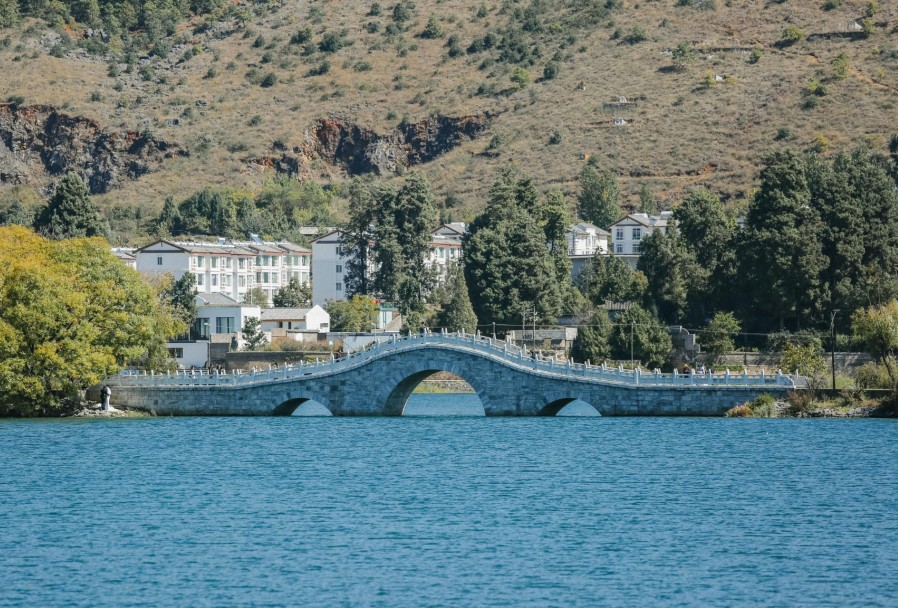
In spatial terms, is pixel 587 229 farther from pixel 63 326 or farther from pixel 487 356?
pixel 63 326

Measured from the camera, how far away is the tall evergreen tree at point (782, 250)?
91688 mm

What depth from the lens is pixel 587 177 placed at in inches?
6083

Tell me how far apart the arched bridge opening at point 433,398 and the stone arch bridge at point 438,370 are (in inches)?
6.4

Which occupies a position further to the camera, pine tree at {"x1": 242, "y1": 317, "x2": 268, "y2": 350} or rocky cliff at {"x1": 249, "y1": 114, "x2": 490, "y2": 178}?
rocky cliff at {"x1": 249, "y1": 114, "x2": 490, "y2": 178}

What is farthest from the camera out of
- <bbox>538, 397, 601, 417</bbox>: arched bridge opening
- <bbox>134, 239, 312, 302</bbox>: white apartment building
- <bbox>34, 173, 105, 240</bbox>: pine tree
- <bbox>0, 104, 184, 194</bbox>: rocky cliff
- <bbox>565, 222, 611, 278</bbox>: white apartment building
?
<bbox>0, 104, 184, 194</bbox>: rocky cliff

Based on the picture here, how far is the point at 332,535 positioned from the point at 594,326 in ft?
192

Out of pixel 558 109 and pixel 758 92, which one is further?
pixel 558 109

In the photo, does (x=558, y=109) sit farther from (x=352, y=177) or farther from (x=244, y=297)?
(x=244, y=297)

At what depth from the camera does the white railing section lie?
73500 millimetres

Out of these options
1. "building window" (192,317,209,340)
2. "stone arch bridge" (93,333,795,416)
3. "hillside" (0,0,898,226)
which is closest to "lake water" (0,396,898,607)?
"stone arch bridge" (93,333,795,416)

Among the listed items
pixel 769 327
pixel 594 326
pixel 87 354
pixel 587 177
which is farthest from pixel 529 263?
pixel 587 177

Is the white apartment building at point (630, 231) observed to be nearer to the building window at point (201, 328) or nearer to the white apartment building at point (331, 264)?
the white apartment building at point (331, 264)

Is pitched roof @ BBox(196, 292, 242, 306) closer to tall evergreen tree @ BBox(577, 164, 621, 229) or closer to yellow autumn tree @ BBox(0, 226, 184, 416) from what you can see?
yellow autumn tree @ BBox(0, 226, 184, 416)

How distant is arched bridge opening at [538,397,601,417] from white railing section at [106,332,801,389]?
165 centimetres
